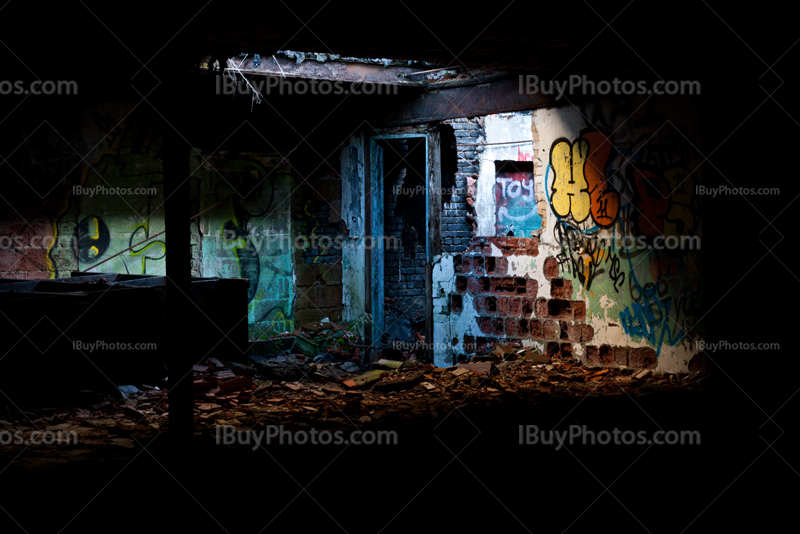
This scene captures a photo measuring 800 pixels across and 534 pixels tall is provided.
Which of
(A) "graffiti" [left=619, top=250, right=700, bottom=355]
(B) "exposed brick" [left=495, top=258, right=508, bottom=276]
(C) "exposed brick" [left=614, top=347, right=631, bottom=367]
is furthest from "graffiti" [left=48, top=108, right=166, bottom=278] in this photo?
(A) "graffiti" [left=619, top=250, right=700, bottom=355]

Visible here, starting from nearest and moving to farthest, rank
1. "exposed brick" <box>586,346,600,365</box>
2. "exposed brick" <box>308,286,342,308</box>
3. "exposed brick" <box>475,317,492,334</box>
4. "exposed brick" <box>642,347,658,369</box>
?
"exposed brick" <box>642,347,658,369</box> → "exposed brick" <box>586,346,600,365</box> → "exposed brick" <box>475,317,492,334</box> → "exposed brick" <box>308,286,342,308</box>

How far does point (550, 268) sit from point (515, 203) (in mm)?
917

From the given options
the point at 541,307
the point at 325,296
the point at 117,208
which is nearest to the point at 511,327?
the point at 541,307

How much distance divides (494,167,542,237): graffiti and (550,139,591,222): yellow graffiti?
1.21 ft

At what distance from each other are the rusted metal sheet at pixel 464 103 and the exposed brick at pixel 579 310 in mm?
2204

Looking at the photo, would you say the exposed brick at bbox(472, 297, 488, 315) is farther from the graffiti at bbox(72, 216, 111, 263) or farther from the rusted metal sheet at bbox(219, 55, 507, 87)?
the graffiti at bbox(72, 216, 111, 263)

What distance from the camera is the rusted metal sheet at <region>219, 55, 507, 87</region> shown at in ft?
24.9

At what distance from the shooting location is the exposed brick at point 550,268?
733 cm

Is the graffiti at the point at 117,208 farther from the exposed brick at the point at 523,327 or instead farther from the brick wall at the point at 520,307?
the exposed brick at the point at 523,327

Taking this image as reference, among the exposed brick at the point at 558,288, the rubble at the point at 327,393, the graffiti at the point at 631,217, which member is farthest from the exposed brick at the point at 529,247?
the rubble at the point at 327,393

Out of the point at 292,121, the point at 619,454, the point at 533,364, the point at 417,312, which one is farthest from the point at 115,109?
the point at 619,454

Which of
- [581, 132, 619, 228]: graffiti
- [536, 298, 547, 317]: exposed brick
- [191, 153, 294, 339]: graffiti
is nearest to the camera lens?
[581, 132, 619, 228]: graffiti

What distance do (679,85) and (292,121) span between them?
5.38 metres

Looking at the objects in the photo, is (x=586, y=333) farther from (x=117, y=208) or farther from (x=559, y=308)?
(x=117, y=208)
